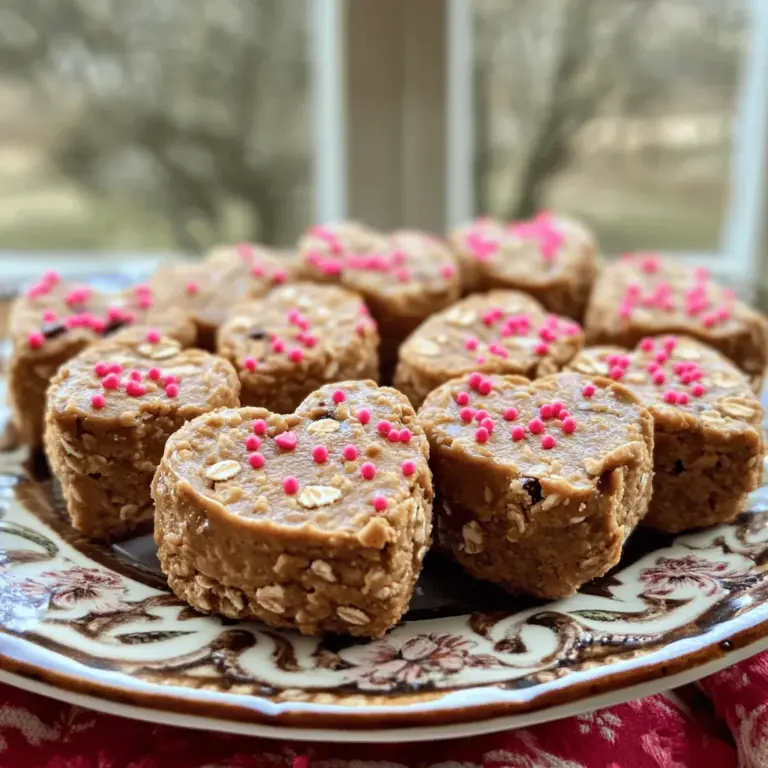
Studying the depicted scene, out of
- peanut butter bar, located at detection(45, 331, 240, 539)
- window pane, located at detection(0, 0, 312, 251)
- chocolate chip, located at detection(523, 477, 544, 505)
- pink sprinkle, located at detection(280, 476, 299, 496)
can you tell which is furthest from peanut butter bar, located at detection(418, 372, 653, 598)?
window pane, located at detection(0, 0, 312, 251)

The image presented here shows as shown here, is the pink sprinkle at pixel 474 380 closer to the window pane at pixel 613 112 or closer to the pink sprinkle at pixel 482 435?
the pink sprinkle at pixel 482 435

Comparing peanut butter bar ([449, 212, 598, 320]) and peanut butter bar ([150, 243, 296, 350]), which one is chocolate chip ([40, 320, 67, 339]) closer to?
peanut butter bar ([150, 243, 296, 350])

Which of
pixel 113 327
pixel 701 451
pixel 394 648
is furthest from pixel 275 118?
pixel 394 648

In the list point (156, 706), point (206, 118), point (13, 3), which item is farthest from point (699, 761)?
point (13, 3)

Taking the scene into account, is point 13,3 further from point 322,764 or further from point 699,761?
point 699,761

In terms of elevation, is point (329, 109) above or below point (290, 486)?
above

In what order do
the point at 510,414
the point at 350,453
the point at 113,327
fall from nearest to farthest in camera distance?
the point at 350,453, the point at 510,414, the point at 113,327

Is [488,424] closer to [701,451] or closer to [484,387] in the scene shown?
[484,387]
